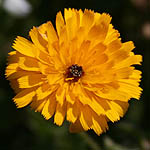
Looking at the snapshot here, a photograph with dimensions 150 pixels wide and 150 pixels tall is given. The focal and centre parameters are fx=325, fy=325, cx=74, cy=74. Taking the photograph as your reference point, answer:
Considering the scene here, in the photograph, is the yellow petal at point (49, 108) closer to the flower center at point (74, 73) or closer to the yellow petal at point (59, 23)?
the flower center at point (74, 73)

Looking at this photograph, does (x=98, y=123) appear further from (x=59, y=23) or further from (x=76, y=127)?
(x=59, y=23)

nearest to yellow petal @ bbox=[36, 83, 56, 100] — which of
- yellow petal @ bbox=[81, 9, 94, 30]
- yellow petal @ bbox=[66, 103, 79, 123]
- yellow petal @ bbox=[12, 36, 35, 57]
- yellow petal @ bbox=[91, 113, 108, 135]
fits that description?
yellow petal @ bbox=[66, 103, 79, 123]

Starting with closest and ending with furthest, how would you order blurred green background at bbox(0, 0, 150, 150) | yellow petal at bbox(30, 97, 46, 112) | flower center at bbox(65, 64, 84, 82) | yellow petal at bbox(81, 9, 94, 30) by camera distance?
yellow petal at bbox(30, 97, 46, 112), yellow petal at bbox(81, 9, 94, 30), flower center at bbox(65, 64, 84, 82), blurred green background at bbox(0, 0, 150, 150)

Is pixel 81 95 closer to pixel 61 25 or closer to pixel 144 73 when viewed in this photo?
pixel 61 25

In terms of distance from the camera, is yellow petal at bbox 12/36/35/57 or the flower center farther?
the flower center

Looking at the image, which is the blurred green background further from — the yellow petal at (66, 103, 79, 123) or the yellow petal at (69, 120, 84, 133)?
the yellow petal at (66, 103, 79, 123)

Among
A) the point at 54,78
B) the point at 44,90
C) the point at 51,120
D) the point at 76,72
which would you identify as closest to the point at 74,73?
the point at 76,72

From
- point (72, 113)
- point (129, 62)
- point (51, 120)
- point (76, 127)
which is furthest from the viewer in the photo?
point (51, 120)
